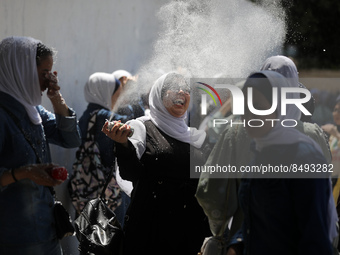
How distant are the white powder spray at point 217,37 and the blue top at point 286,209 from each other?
1570mm

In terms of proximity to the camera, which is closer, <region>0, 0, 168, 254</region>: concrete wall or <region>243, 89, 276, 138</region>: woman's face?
<region>243, 89, 276, 138</region>: woman's face

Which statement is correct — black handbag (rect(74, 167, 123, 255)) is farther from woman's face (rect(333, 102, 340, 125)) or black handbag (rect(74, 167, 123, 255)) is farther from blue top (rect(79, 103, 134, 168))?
woman's face (rect(333, 102, 340, 125))

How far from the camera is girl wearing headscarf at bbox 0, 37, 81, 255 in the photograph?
313cm

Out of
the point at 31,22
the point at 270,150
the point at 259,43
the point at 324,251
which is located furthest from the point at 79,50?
the point at 324,251

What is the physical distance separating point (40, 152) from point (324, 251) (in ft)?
5.65

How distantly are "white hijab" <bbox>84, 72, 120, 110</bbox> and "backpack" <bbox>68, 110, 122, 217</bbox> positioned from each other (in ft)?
1.24

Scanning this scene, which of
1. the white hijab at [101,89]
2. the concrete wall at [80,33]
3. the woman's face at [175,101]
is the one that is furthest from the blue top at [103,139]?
the woman's face at [175,101]

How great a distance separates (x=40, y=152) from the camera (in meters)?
3.28

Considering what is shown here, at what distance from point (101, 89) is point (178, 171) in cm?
234

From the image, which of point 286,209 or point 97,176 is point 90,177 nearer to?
point 97,176

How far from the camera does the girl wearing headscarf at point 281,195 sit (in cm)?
236

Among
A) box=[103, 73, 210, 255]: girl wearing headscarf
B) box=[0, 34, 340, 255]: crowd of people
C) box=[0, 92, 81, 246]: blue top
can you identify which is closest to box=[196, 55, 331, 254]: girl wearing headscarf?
box=[0, 34, 340, 255]: crowd of people

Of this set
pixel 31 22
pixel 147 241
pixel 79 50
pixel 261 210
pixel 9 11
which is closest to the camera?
pixel 261 210

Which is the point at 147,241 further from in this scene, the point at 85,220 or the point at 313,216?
the point at 313,216
